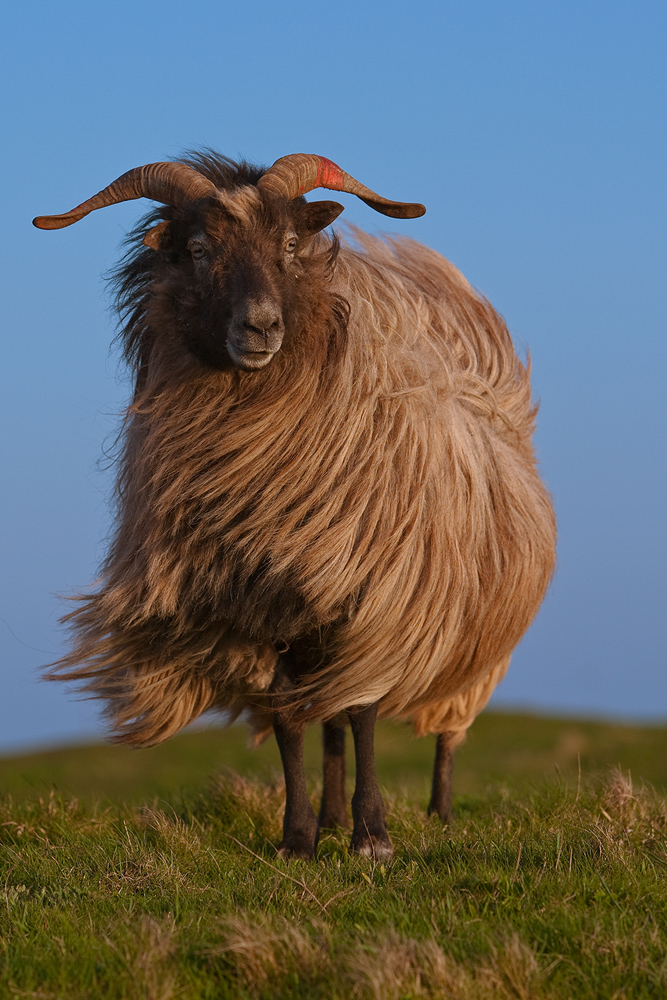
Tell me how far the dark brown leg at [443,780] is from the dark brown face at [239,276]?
3.23 metres

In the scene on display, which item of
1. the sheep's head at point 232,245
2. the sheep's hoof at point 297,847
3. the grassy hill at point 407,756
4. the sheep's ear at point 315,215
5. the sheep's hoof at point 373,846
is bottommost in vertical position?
the grassy hill at point 407,756

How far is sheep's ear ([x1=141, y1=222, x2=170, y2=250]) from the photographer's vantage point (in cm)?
537

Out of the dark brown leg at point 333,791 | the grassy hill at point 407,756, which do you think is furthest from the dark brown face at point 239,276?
the grassy hill at point 407,756

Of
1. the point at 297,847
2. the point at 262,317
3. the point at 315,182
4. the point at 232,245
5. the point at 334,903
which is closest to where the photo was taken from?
the point at 334,903

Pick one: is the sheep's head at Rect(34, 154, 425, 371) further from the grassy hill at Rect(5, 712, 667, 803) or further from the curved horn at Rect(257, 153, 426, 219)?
the grassy hill at Rect(5, 712, 667, 803)

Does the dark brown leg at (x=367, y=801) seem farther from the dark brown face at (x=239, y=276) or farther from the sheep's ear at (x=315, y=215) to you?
the sheep's ear at (x=315, y=215)

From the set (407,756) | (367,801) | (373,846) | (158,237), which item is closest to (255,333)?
(158,237)

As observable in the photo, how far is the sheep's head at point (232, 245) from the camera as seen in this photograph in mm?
4984

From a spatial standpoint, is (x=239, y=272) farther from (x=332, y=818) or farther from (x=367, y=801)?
(x=332, y=818)

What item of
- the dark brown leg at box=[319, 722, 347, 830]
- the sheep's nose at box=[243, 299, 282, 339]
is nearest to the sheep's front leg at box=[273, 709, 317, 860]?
the dark brown leg at box=[319, 722, 347, 830]

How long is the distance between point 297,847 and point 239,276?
8.89ft

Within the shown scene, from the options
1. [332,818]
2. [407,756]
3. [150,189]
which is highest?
[150,189]

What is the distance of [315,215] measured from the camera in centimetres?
556

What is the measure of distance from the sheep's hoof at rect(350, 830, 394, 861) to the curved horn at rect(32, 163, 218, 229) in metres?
3.14
